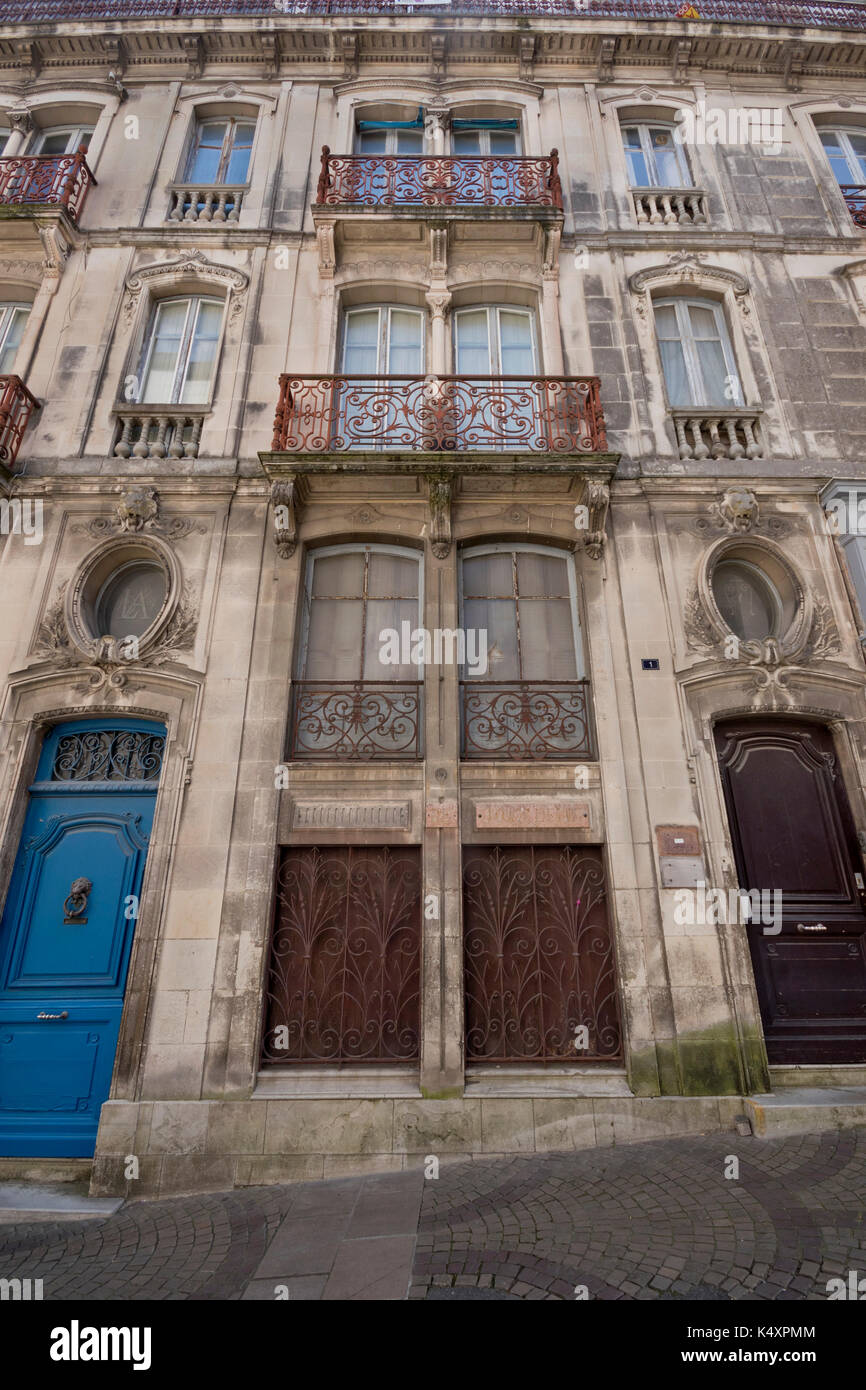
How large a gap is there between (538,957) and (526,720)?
2391 mm

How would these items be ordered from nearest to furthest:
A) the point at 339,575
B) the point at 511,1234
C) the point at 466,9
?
the point at 511,1234, the point at 339,575, the point at 466,9

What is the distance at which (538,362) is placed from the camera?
29.8 ft

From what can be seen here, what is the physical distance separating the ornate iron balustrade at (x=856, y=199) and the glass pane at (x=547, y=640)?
320 inches

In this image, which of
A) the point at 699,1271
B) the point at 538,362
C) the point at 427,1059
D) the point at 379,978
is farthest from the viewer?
the point at 538,362

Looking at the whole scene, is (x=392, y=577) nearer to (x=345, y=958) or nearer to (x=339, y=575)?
(x=339, y=575)

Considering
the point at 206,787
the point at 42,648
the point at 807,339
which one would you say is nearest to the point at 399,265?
the point at 807,339

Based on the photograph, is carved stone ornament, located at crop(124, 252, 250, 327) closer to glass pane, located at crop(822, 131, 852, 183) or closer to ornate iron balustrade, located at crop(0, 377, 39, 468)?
ornate iron balustrade, located at crop(0, 377, 39, 468)

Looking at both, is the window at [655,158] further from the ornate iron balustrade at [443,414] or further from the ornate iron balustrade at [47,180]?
the ornate iron balustrade at [47,180]

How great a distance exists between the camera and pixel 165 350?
29.9 ft

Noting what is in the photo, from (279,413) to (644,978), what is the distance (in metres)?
7.13

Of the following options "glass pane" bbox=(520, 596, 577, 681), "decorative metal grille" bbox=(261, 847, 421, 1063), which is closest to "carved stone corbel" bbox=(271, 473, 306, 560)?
"glass pane" bbox=(520, 596, 577, 681)

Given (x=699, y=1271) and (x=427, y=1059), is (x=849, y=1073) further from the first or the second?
(x=427, y=1059)

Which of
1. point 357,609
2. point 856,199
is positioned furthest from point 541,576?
point 856,199

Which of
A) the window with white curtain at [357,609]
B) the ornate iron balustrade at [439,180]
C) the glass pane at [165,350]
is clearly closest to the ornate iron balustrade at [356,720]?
the window with white curtain at [357,609]
